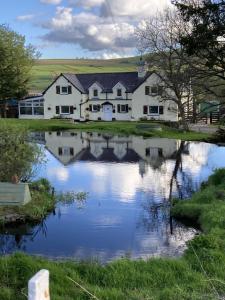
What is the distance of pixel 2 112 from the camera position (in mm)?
82188

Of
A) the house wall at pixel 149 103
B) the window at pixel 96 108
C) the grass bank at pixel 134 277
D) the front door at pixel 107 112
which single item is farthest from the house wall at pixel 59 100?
the grass bank at pixel 134 277

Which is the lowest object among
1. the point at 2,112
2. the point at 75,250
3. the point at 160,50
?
the point at 75,250

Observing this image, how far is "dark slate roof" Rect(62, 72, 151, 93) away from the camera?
252ft

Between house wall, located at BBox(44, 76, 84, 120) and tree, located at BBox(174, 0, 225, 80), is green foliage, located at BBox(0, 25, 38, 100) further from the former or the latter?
tree, located at BBox(174, 0, 225, 80)

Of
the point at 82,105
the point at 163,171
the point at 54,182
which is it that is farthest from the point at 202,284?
the point at 82,105

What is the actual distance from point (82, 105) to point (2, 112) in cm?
1513

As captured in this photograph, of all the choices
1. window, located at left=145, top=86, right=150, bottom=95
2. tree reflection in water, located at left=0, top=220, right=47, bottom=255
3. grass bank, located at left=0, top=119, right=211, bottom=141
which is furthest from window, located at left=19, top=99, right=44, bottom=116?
tree reflection in water, located at left=0, top=220, right=47, bottom=255

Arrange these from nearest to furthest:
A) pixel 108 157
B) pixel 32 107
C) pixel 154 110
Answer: pixel 108 157, pixel 154 110, pixel 32 107

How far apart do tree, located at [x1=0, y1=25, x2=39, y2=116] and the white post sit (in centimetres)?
7414

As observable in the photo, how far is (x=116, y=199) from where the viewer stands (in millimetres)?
22484

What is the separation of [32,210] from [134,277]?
951 cm

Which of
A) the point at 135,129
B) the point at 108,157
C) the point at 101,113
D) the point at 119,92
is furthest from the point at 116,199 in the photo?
the point at 119,92

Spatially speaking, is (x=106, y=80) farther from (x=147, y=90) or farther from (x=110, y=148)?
(x=110, y=148)

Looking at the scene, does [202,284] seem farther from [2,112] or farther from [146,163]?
[2,112]
